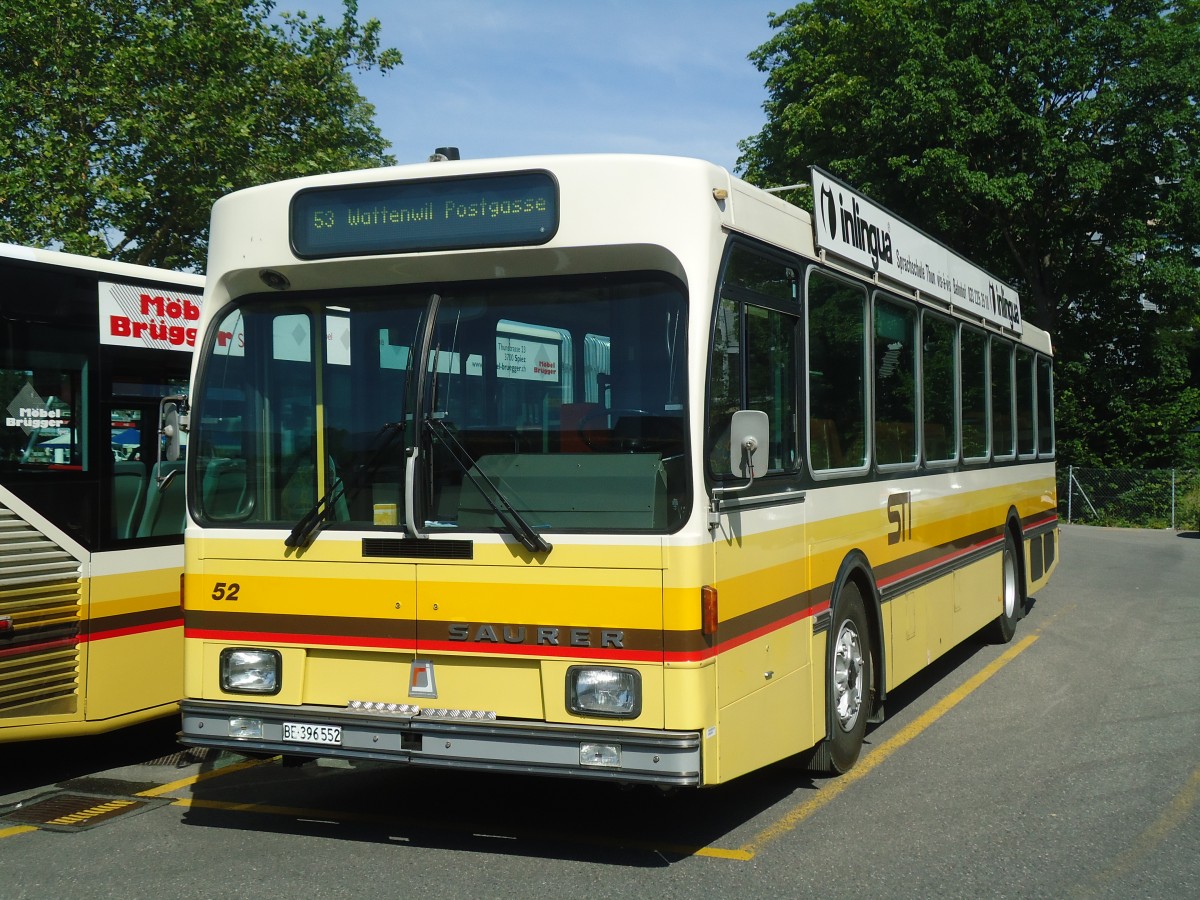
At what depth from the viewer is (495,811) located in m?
6.70

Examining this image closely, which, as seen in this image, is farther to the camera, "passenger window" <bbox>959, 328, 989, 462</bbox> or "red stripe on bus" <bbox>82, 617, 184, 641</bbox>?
"passenger window" <bbox>959, 328, 989, 462</bbox>

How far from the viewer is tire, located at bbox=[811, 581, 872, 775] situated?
692 cm

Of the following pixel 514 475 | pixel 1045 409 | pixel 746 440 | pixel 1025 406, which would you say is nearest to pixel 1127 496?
pixel 1045 409

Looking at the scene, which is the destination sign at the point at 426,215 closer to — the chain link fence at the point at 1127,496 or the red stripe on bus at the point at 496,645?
the red stripe on bus at the point at 496,645

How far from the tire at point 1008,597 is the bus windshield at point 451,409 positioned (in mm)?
7238

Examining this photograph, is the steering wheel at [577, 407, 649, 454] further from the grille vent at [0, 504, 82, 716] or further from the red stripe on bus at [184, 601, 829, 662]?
the grille vent at [0, 504, 82, 716]

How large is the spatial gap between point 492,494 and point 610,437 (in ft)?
1.86

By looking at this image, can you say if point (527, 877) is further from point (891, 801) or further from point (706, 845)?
point (891, 801)

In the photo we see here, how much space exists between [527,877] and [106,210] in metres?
18.0

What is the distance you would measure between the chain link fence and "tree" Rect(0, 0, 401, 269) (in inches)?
827

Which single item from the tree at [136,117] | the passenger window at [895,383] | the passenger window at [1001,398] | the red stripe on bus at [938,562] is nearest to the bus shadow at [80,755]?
the red stripe on bus at [938,562]

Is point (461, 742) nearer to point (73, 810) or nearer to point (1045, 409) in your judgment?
point (73, 810)

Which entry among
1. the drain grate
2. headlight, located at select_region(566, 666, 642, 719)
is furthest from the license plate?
the drain grate

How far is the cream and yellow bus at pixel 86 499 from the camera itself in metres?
7.10
